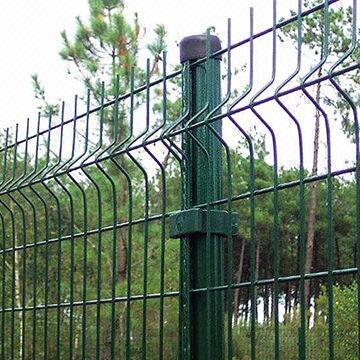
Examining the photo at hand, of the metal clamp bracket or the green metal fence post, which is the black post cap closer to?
the green metal fence post

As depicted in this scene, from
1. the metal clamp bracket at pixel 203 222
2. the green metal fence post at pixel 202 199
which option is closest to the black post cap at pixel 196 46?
the green metal fence post at pixel 202 199

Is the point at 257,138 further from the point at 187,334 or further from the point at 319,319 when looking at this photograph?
the point at 187,334

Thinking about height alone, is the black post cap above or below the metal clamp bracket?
above

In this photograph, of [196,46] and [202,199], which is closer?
[202,199]

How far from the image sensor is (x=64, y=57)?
16.3m

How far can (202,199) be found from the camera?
9.39ft

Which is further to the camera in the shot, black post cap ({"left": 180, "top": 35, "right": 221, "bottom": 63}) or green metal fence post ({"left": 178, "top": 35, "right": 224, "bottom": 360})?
black post cap ({"left": 180, "top": 35, "right": 221, "bottom": 63})

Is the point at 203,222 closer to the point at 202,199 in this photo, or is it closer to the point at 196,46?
the point at 202,199

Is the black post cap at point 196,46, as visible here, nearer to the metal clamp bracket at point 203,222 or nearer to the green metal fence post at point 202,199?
the green metal fence post at point 202,199

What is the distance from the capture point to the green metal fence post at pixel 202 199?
276cm

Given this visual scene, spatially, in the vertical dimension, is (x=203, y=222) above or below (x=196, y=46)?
below

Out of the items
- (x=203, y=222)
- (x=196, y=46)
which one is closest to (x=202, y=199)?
(x=203, y=222)

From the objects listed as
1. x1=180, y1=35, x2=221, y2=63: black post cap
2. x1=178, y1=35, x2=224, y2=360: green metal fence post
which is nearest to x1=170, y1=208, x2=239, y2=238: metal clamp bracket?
x1=178, y1=35, x2=224, y2=360: green metal fence post

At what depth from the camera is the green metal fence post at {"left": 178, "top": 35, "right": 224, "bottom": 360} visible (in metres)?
2.76
